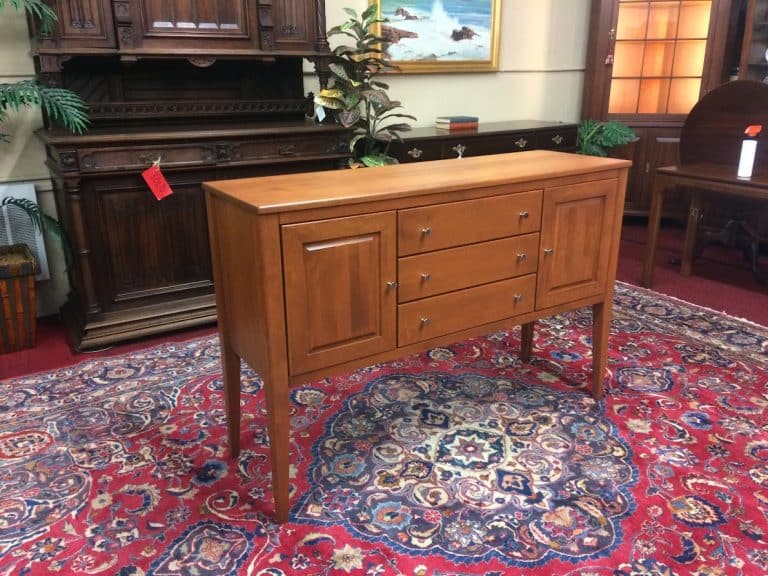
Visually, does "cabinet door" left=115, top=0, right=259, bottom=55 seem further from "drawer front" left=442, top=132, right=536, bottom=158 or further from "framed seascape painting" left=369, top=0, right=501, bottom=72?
"drawer front" left=442, top=132, right=536, bottom=158

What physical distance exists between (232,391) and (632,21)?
4.53m

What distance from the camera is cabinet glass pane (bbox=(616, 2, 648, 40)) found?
5.00 meters

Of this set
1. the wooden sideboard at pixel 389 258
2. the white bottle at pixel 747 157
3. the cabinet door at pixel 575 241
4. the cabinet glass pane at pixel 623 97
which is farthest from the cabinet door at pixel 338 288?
the cabinet glass pane at pixel 623 97

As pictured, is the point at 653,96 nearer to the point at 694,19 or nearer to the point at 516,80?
the point at 694,19

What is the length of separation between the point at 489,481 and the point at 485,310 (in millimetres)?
572

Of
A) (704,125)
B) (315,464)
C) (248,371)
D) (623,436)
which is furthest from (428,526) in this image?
(704,125)

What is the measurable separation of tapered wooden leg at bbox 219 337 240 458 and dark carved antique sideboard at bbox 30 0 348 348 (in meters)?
1.21

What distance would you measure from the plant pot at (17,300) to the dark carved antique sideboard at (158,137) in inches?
8.4

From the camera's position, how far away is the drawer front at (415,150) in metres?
3.89

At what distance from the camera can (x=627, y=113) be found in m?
5.19

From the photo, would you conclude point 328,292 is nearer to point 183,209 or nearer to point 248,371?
point 248,371

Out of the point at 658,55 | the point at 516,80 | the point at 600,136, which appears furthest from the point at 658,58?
the point at 516,80

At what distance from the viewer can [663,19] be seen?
4.98 m

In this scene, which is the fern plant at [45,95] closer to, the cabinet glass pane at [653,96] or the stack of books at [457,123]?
the stack of books at [457,123]
